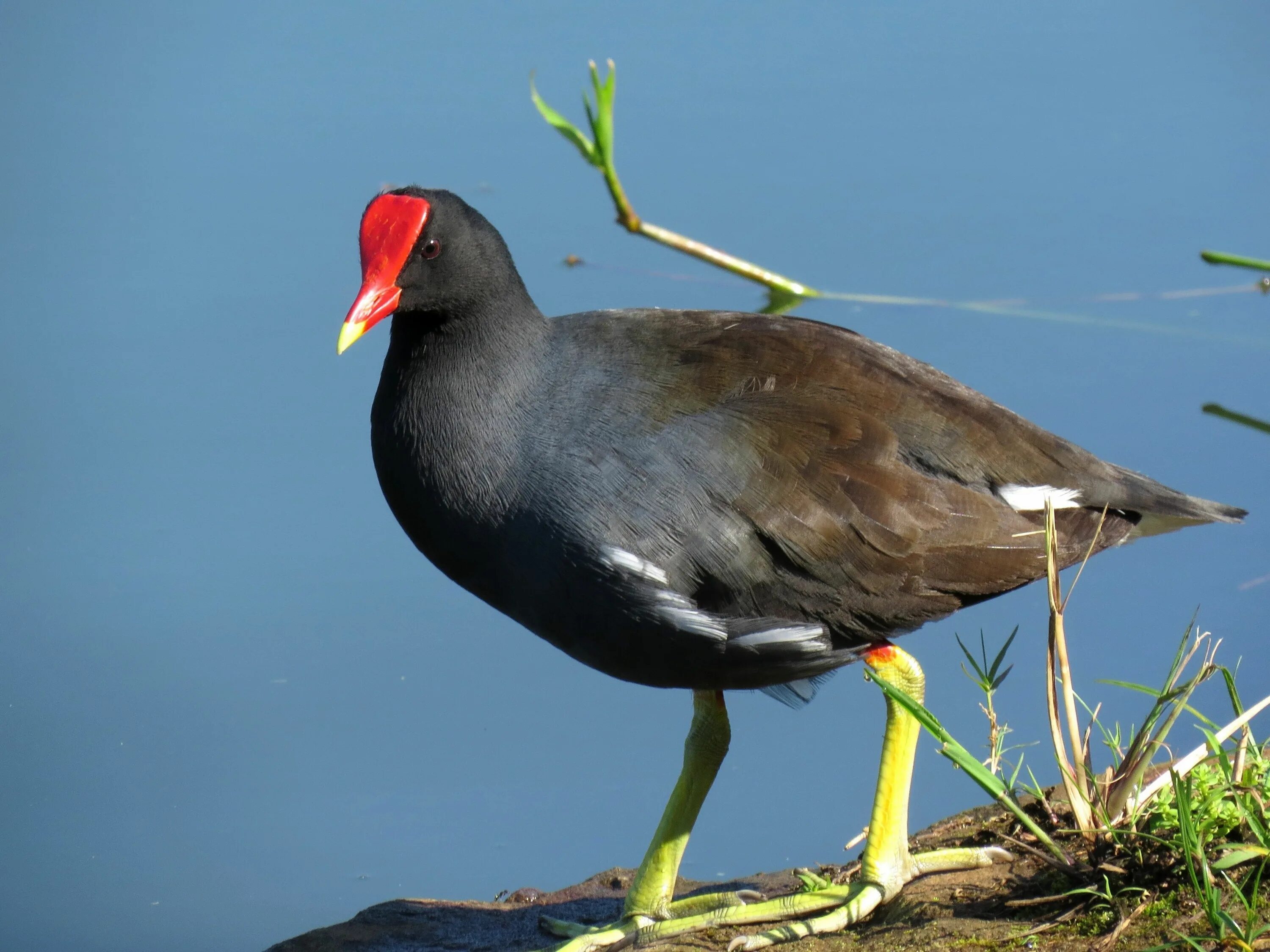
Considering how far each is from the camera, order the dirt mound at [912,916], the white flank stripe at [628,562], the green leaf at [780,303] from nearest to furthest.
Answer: the dirt mound at [912,916], the white flank stripe at [628,562], the green leaf at [780,303]

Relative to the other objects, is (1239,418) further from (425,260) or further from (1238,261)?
(425,260)

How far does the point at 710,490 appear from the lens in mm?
2152

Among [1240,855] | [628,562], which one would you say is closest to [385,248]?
[628,562]

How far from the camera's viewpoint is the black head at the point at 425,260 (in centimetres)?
222

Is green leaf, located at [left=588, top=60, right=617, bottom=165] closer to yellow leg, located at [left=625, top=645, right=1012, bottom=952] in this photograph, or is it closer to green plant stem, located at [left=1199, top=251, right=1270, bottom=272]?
green plant stem, located at [left=1199, top=251, right=1270, bottom=272]

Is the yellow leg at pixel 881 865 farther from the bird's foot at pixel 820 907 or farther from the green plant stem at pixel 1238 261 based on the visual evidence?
the green plant stem at pixel 1238 261

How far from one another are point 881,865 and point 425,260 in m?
1.33

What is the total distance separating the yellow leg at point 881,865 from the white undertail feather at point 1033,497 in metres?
0.35

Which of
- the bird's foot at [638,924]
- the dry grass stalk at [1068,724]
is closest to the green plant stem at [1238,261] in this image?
the dry grass stalk at [1068,724]

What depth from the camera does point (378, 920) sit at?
251cm

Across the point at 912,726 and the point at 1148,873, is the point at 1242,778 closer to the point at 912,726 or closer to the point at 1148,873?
the point at 1148,873

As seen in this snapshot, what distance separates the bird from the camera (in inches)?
84.4

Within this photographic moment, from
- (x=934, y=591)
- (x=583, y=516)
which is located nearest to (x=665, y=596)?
(x=583, y=516)

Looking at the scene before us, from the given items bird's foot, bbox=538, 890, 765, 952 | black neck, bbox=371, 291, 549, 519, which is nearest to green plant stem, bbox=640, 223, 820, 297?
black neck, bbox=371, 291, 549, 519
